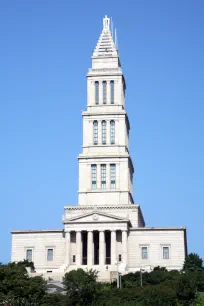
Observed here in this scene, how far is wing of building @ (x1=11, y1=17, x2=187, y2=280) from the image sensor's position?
281ft

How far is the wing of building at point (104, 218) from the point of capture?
85.6 meters

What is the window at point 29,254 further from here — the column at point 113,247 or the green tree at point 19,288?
the green tree at point 19,288

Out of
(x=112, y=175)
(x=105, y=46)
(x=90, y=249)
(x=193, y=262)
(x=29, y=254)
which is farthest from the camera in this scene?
(x=105, y=46)

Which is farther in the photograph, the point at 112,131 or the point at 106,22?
the point at 106,22

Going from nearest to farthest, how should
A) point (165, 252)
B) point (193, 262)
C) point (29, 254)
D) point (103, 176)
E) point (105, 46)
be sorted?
point (193, 262)
point (165, 252)
point (29, 254)
point (103, 176)
point (105, 46)

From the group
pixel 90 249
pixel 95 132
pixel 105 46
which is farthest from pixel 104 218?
pixel 105 46

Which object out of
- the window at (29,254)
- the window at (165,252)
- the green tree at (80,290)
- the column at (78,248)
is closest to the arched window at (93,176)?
the column at (78,248)

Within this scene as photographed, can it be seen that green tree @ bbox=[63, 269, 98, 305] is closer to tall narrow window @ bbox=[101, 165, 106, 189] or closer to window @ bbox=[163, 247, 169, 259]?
window @ bbox=[163, 247, 169, 259]

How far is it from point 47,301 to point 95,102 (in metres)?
45.0

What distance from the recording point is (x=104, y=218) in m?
86.1

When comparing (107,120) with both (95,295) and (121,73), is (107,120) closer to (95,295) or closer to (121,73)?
(121,73)

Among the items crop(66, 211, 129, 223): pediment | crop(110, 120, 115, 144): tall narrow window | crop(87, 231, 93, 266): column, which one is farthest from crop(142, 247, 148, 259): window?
crop(110, 120, 115, 144): tall narrow window

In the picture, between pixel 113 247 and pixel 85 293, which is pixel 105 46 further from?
pixel 85 293

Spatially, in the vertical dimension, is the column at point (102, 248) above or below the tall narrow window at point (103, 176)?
below
